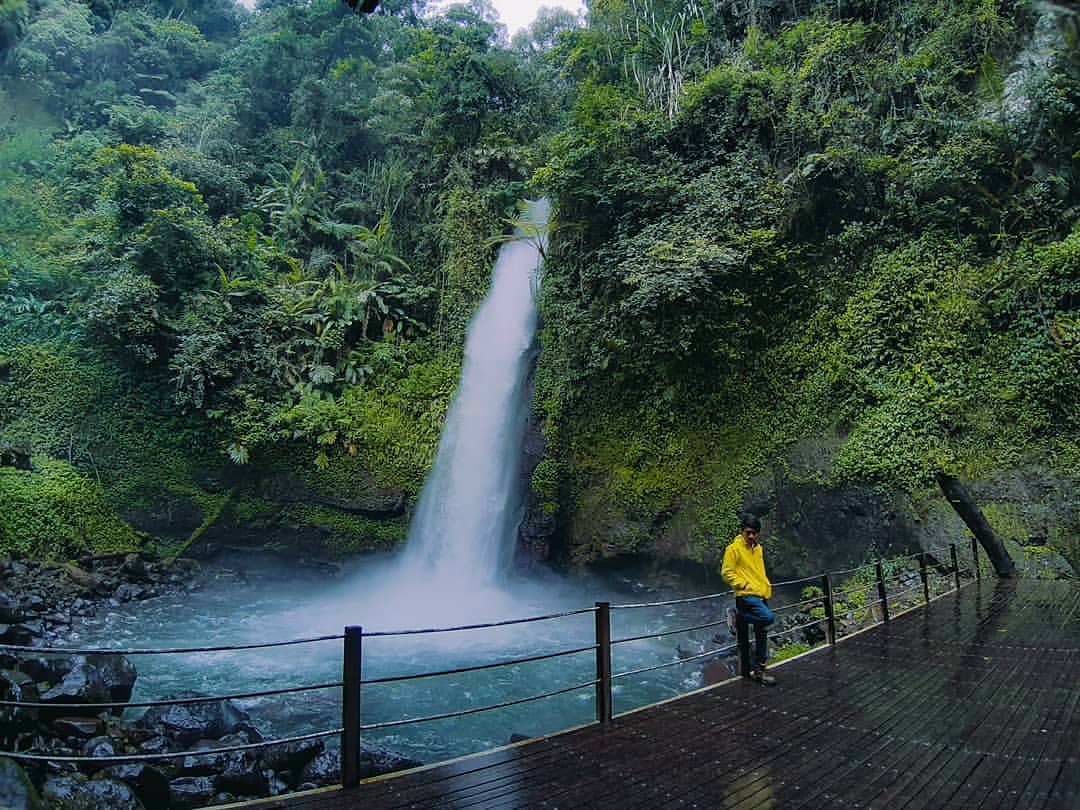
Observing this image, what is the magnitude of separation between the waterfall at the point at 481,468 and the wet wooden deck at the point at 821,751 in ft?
24.5

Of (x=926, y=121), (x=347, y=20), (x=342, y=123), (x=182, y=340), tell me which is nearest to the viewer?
(x=926, y=121)

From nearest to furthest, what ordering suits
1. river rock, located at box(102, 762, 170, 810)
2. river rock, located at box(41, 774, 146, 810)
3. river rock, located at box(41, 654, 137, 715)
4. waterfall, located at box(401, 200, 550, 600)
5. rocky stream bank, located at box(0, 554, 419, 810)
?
river rock, located at box(41, 774, 146, 810)
rocky stream bank, located at box(0, 554, 419, 810)
river rock, located at box(102, 762, 170, 810)
river rock, located at box(41, 654, 137, 715)
waterfall, located at box(401, 200, 550, 600)

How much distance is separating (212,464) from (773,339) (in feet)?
38.3

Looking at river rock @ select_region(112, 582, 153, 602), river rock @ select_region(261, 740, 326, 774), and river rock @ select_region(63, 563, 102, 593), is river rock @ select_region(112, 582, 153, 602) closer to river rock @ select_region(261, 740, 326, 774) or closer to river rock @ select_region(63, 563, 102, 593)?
river rock @ select_region(63, 563, 102, 593)

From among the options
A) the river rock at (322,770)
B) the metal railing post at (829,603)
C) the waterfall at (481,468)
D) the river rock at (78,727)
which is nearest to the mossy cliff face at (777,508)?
the waterfall at (481,468)

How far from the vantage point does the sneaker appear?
4750 millimetres

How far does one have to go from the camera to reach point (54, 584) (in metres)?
10.7

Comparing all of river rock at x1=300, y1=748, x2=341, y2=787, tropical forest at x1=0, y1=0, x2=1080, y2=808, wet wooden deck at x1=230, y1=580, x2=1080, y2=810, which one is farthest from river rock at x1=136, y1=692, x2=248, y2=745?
wet wooden deck at x1=230, y1=580, x2=1080, y2=810

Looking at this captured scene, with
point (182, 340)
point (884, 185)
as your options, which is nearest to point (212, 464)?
point (182, 340)

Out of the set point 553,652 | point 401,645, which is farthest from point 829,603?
point 401,645

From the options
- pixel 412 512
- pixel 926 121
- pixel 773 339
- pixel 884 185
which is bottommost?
pixel 412 512

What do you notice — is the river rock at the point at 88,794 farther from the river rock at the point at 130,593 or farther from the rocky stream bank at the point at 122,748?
the river rock at the point at 130,593

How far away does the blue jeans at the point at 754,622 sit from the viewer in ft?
15.7

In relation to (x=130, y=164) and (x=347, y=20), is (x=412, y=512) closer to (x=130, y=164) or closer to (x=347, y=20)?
(x=130, y=164)
